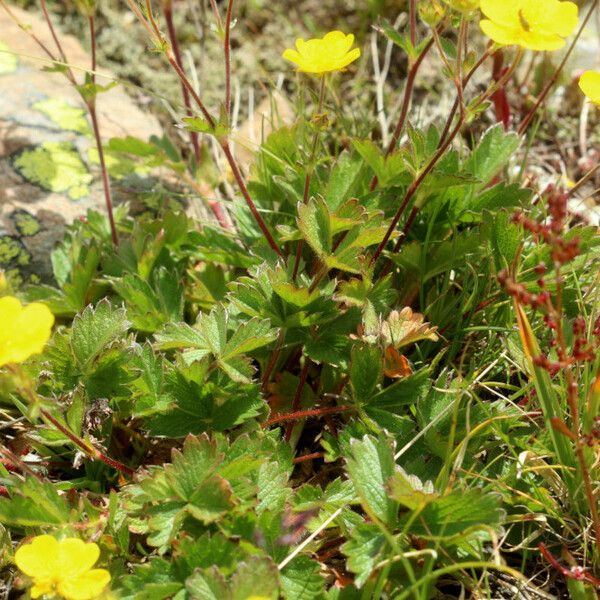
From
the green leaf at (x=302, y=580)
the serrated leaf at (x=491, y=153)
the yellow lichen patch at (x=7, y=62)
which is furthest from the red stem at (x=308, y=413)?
the yellow lichen patch at (x=7, y=62)

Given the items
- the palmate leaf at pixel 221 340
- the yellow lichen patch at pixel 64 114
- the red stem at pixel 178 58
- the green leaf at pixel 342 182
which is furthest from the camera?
the yellow lichen patch at pixel 64 114

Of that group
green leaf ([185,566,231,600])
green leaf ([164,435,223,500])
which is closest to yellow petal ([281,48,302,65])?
green leaf ([164,435,223,500])

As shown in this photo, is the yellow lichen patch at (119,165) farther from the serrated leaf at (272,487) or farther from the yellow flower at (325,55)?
the serrated leaf at (272,487)

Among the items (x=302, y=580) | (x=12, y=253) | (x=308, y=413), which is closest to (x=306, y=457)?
(x=308, y=413)

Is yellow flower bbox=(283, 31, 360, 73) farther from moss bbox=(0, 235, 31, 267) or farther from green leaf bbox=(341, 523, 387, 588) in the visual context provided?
moss bbox=(0, 235, 31, 267)

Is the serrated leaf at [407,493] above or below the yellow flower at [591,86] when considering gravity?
below

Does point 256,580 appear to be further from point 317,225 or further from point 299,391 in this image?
point 317,225

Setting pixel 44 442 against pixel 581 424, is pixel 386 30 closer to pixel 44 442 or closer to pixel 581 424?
pixel 581 424

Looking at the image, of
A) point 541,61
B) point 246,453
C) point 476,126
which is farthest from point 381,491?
point 541,61
